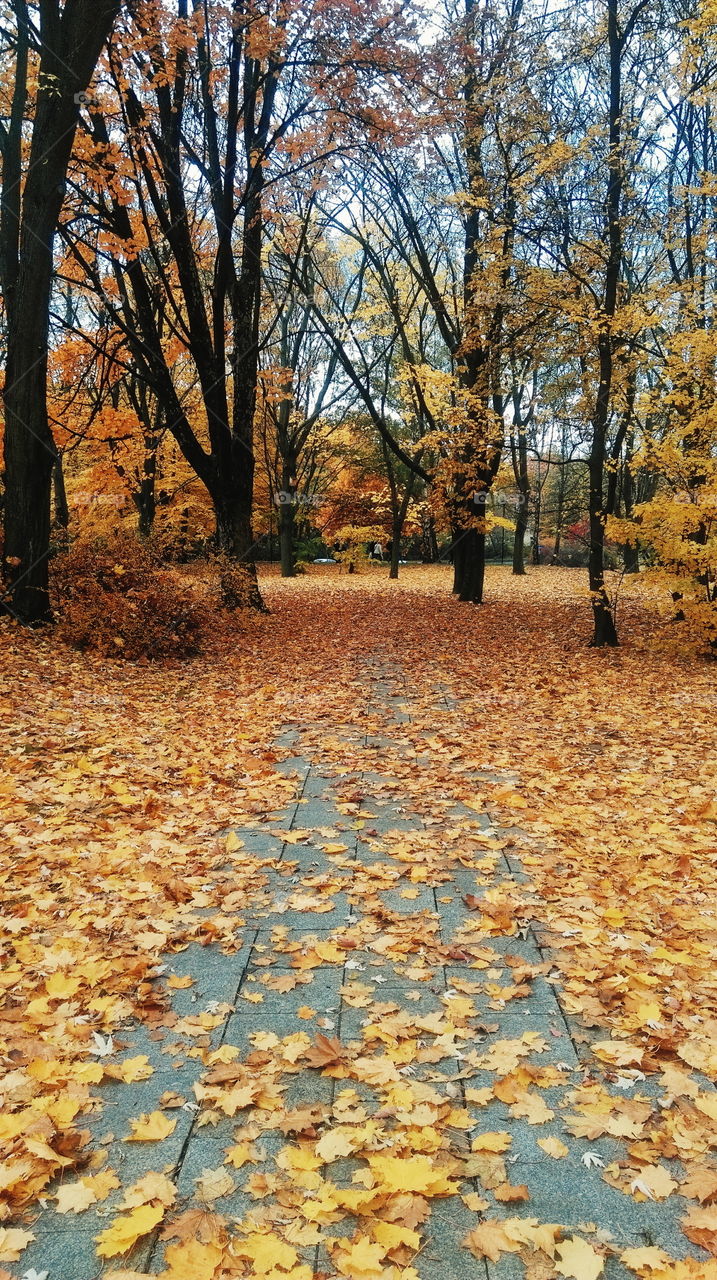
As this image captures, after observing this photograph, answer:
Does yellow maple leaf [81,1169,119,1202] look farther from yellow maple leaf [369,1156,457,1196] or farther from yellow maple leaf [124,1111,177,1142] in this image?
yellow maple leaf [369,1156,457,1196]

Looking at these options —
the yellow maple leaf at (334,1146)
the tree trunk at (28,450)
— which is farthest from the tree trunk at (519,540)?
the yellow maple leaf at (334,1146)

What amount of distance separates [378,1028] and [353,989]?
0.29 m

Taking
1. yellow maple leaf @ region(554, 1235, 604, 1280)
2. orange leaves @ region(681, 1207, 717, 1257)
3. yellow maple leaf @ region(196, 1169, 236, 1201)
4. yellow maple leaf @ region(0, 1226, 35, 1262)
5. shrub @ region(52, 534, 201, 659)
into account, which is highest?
shrub @ region(52, 534, 201, 659)

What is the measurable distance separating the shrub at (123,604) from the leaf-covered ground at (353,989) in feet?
6.61

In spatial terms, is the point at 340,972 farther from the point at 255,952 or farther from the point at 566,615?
the point at 566,615

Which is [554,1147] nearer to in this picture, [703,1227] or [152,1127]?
[703,1227]

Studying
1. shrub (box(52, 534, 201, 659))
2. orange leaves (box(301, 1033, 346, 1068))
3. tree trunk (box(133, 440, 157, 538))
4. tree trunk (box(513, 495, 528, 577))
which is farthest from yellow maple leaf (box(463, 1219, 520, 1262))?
tree trunk (box(513, 495, 528, 577))

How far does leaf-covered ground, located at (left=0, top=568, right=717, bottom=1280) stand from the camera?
208 centimetres

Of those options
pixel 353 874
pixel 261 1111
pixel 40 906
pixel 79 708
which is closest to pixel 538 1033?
pixel 261 1111

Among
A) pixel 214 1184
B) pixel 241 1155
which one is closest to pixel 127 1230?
pixel 214 1184

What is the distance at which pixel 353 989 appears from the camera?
3117mm

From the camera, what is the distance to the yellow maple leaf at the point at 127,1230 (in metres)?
1.97

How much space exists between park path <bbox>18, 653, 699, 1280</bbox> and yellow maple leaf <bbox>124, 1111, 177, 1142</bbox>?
0.07 ft

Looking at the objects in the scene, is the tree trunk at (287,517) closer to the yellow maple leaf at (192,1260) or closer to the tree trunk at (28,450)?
the tree trunk at (28,450)
